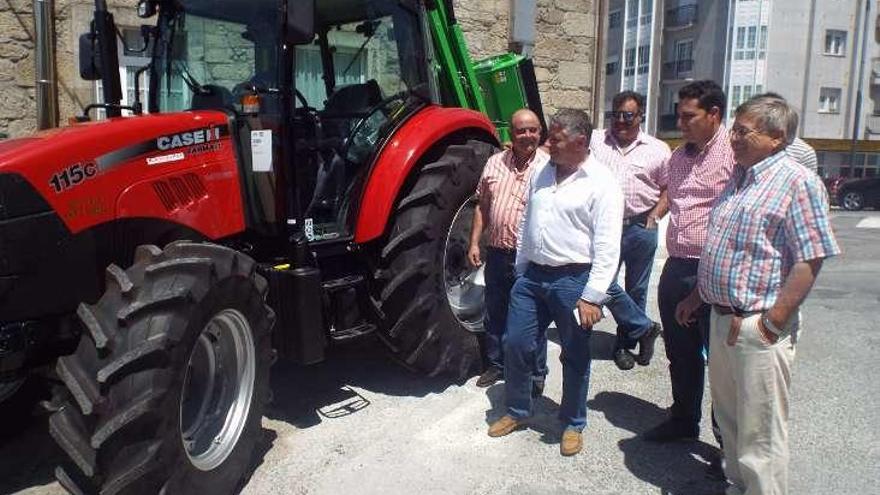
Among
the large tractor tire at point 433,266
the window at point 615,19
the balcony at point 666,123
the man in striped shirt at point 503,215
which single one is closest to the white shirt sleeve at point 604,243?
the man in striped shirt at point 503,215

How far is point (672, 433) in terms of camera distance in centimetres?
350

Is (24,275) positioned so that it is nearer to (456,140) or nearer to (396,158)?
(396,158)

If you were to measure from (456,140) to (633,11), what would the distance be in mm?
40562

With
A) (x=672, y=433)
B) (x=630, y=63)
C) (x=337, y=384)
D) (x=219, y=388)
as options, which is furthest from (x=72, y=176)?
(x=630, y=63)

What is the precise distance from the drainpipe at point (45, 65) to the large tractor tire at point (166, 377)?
5.74 metres

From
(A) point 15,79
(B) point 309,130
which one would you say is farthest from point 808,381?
(A) point 15,79

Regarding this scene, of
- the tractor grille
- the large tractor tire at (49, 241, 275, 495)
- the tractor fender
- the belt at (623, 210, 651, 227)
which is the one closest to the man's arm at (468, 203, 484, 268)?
the tractor fender

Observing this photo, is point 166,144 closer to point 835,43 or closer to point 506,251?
point 506,251

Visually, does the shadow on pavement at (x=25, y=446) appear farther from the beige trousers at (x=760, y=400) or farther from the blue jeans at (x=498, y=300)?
the beige trousers at (x=760, y=400)

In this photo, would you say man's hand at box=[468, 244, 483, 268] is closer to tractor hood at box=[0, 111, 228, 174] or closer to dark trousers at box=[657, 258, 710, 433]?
dark trousers at box=[657, 258, 710, 433]

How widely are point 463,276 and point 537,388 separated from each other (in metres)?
0.88

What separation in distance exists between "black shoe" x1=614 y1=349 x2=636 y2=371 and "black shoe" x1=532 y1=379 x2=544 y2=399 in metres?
0.82

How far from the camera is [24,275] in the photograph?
2582 mm

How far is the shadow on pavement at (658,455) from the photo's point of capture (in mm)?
3119
